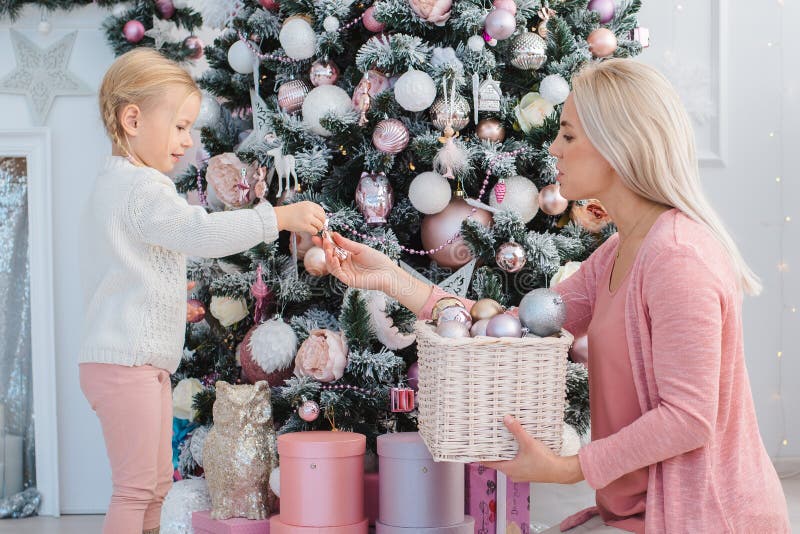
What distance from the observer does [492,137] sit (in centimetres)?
232

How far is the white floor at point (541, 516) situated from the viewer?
2.72 metres

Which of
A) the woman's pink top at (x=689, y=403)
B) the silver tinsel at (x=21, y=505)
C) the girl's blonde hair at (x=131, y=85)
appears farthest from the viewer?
the silver tinsel at (x=21, y=505)

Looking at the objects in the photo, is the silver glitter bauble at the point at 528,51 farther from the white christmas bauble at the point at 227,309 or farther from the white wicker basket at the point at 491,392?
the white wicker basket at the point at 491,392

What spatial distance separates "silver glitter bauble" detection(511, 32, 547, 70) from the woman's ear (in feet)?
3.24

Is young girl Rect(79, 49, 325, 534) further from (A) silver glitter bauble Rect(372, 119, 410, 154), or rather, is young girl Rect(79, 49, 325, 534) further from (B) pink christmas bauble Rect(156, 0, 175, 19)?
(B) pink christmas bauble Rect(156, 0, 175, 19)

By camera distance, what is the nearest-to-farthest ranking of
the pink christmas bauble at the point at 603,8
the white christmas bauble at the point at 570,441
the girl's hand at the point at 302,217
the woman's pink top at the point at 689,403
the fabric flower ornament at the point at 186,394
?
the woman's pink top at the point at 689,403 < the girl's hand at the point at 302,217 < the white christmas bauble at the point at 570,441 < the pink christmas bauble at the point at 603,8 < the fabric flower ornament at the point at 186,394

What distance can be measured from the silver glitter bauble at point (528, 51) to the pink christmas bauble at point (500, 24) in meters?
0.07

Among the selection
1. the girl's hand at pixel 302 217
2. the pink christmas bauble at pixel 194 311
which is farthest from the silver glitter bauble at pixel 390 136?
the pink christmas bauble at pixel 194 311

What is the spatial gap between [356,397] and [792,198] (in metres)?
1.90

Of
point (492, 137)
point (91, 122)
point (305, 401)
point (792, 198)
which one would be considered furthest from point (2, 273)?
point (792, 198)

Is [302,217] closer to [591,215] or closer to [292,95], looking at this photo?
[292,95]

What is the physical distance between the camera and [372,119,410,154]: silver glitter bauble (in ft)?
7.35

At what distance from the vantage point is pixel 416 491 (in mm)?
2084

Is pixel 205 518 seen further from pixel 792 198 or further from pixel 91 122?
pixel 792 198
